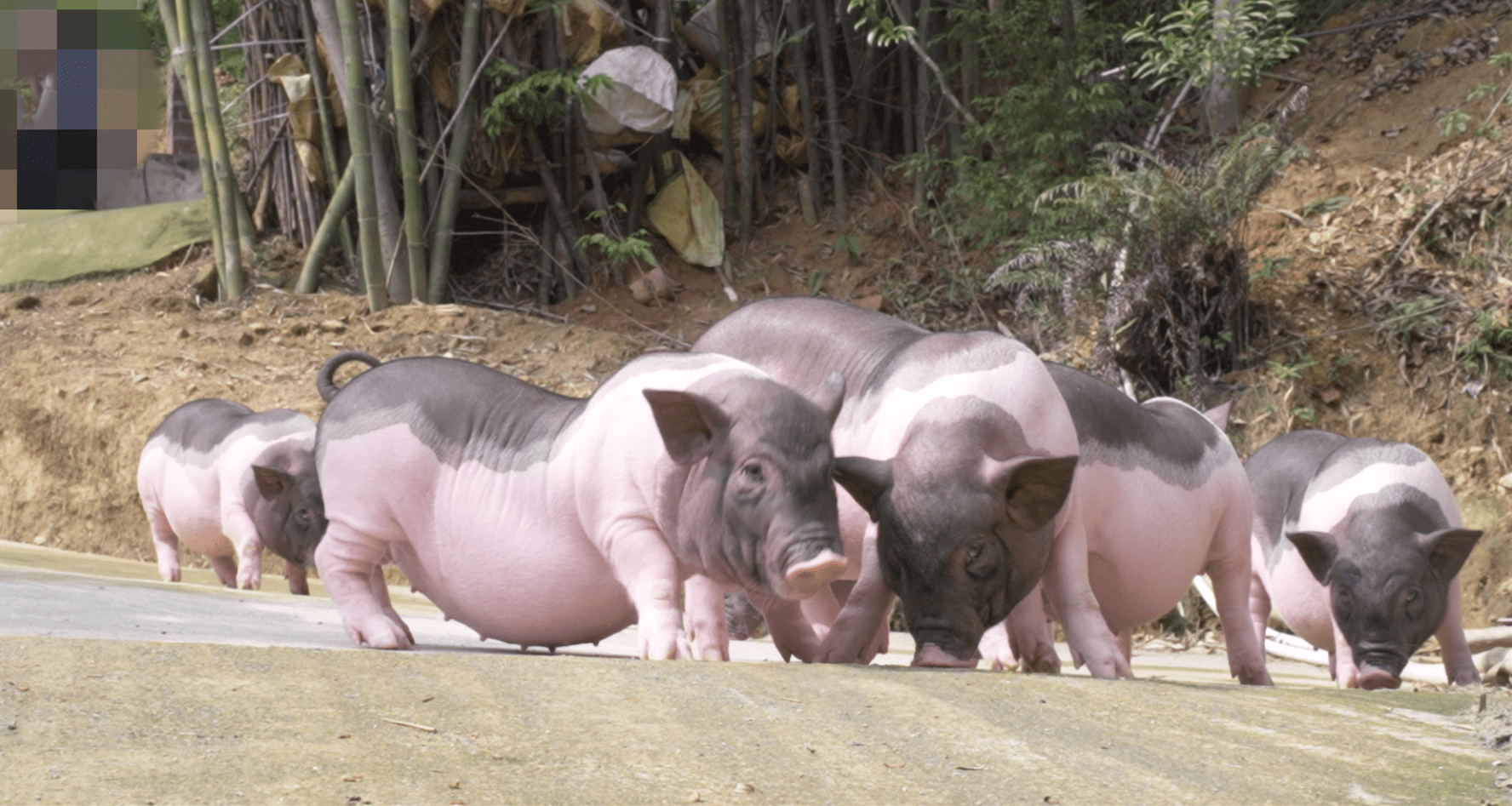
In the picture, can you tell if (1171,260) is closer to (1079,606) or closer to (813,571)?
(1079,606)

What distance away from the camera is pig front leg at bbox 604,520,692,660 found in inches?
138

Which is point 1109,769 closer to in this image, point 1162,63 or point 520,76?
point 1162,63

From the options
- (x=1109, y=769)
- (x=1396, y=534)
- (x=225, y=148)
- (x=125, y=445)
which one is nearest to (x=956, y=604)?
(x=1109, y=769)

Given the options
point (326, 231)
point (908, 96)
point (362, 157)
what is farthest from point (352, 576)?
point (908, 96)

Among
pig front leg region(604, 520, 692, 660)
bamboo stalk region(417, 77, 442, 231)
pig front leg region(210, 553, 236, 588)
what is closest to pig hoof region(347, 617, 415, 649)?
pig front leg region(604, 520, 692, 660)

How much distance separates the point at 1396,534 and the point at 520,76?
24.6 ft

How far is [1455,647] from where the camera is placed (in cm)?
533

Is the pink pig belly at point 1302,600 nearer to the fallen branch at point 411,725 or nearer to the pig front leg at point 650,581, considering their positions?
the pig front leg at point 650,581

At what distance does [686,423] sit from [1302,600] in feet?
10.7

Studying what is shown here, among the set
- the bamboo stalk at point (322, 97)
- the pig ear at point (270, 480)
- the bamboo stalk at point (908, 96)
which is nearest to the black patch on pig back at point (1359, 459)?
the pig ear at point (270, 480)

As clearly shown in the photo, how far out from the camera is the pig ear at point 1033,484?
3.48m

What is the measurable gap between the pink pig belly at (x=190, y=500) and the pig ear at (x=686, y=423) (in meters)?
4.34

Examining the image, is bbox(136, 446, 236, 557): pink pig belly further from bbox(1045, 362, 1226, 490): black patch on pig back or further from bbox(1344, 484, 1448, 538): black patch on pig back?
bbox(1344, 484, 1448, 538): black patch on pig back

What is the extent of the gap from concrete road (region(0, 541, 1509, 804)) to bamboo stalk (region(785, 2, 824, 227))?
9310mm
